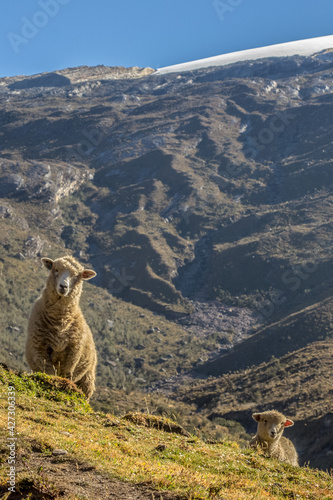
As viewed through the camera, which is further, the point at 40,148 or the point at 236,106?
the point at 236,106

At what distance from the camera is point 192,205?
84.4 metres

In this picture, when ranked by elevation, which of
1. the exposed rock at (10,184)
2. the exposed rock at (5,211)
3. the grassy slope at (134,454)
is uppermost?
the exposed rock at (10,184)

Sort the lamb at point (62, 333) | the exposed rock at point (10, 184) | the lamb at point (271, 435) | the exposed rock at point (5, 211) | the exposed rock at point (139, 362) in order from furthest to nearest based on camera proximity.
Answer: the exposed rock at point (10, 184), the exposed rock at point (5, 211), the exposed rock at point (139, 362), the lamb at point (271, 435), the lamb at point (62, 333)

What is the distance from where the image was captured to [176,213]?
83.1 m

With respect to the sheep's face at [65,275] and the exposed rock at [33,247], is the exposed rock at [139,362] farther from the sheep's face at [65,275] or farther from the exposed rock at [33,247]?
the sheep's face at [65,275]

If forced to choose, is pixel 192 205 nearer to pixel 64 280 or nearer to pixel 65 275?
pixel 65 275

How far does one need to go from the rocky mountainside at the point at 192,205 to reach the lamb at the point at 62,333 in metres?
24.4

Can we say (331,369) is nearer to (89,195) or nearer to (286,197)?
(286,197)

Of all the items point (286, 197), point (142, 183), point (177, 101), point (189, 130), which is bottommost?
point (142, 183)

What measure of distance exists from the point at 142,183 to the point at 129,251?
67.8ft

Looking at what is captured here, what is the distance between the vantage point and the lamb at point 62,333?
26.1 feet

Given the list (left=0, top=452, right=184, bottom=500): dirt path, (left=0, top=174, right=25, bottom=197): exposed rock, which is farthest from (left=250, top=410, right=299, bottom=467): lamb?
(left=0, top=174, right=25, bottom=197): exposed rock

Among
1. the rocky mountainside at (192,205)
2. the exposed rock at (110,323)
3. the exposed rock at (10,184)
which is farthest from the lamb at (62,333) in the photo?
the exposed rock at (10,184)

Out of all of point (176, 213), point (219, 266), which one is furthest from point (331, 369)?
point (176, 213)
